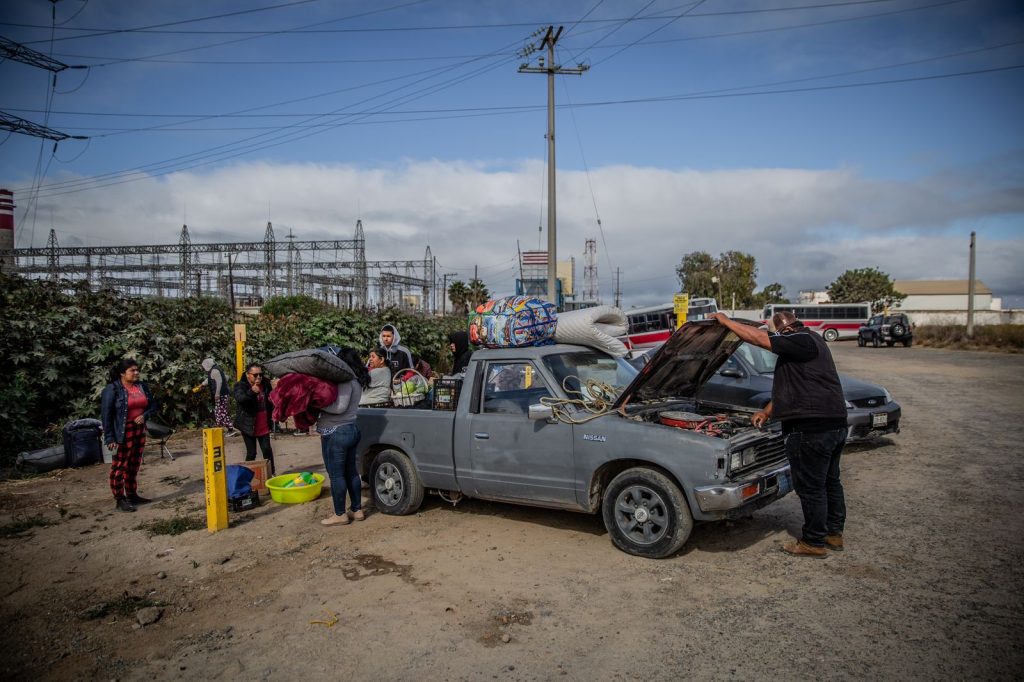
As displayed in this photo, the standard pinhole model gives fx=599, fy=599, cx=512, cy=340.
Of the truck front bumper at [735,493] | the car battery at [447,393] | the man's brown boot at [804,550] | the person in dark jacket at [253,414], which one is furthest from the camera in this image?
the person in dark jacket at [253,414]

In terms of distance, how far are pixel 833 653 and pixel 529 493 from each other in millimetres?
2707

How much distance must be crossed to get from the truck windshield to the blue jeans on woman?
7.17ft

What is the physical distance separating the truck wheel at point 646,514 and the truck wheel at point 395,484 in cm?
216

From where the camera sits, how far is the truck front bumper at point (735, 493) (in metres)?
4.57

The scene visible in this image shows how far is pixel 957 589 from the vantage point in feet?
14.0

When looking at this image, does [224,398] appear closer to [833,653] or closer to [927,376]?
[833,653]

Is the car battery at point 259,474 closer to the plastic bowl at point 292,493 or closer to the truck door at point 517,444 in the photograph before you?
the plastic bowl at point 292,493

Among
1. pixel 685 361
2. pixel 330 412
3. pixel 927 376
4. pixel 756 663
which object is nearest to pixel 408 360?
pixel 330 412

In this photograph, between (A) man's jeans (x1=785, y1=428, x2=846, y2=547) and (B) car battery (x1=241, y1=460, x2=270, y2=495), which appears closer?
(A) man's jeans (x1=785, y1=428, x2=846, y2=547)

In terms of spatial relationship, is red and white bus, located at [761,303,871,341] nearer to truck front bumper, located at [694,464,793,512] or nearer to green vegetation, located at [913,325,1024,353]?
green vegetation, located at [913,325,1024,353]

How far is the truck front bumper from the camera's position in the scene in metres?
4.57

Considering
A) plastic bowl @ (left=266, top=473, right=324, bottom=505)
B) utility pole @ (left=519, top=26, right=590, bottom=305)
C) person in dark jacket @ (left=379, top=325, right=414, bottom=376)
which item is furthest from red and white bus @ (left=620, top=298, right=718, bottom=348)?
plastic bowl @ (left=266, top=473, right=324, bottom=505)

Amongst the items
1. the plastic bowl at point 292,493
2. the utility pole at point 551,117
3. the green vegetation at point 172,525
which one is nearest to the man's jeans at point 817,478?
the plastic bowl at point 292,493

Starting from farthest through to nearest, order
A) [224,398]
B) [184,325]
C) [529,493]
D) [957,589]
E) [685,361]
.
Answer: [184,325], [224,398], [685,361], [529,493], [957,589]
